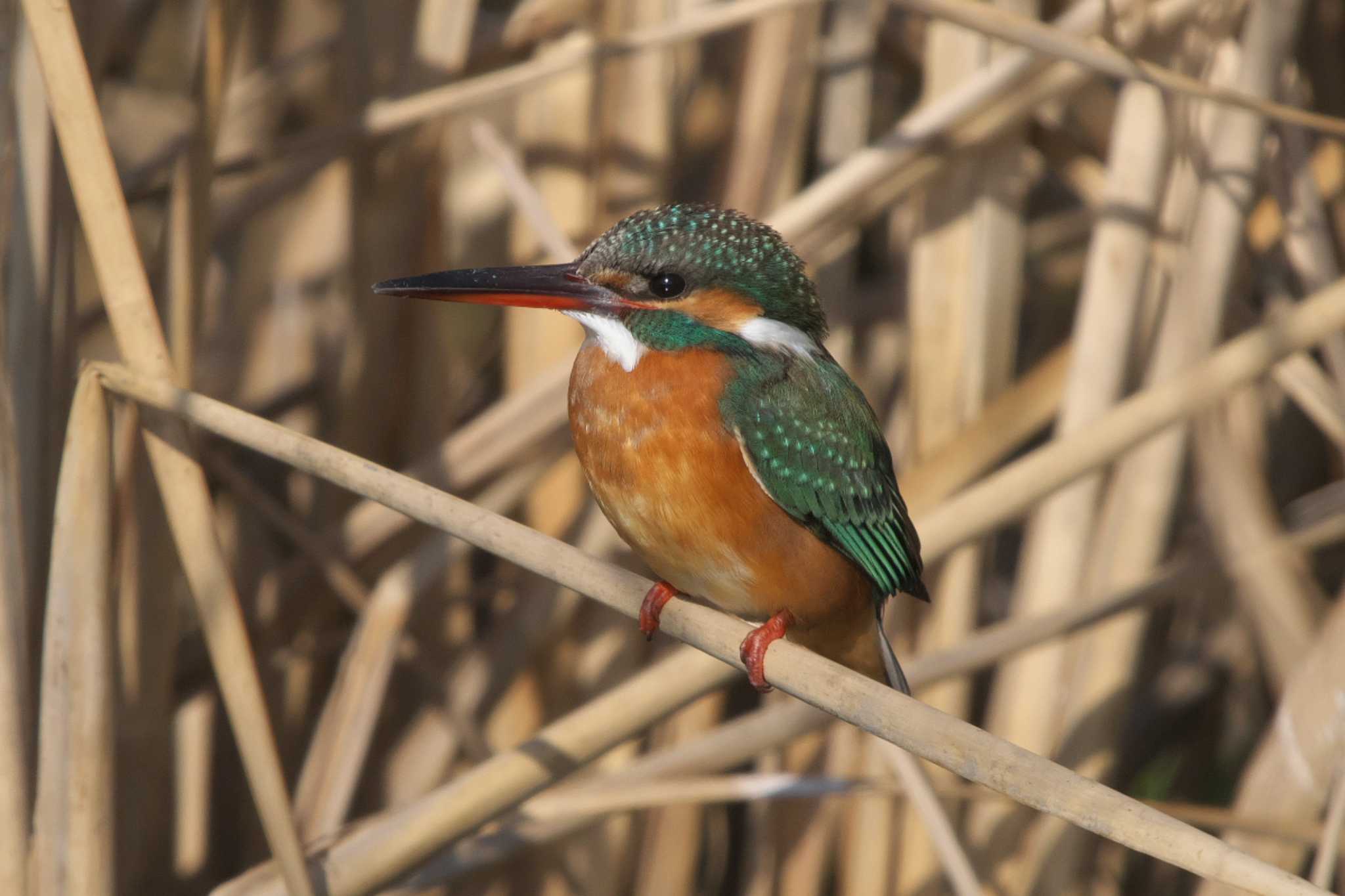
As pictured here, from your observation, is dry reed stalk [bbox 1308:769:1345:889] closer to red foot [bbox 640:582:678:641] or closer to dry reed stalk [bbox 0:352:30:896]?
red foot [bbox 640:582:678:641]

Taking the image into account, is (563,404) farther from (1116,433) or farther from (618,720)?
(1116,433)

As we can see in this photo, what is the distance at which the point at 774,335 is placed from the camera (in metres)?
2.14

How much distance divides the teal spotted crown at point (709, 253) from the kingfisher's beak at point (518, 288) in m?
0.04

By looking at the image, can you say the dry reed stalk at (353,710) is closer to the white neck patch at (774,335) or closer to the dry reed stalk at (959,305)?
the white neck patch at (774,335)

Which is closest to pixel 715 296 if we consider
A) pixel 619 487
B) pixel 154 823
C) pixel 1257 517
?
pixel 619 487

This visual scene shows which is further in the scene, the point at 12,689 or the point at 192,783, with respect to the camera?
the point at 192,783

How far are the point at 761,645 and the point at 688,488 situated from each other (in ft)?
0.81

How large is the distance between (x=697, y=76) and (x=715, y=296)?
1.33 m

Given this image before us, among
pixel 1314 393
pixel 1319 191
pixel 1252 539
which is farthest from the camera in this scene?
pixel 1319 191

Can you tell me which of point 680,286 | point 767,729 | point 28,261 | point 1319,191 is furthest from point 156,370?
point 1319,191

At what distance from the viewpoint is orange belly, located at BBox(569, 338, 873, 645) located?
2.01 metres

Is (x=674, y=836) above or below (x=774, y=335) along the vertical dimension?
below

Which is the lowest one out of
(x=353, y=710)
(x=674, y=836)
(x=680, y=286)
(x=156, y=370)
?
(x=674, y=836)

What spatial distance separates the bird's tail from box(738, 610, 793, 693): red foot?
0.20 meters
